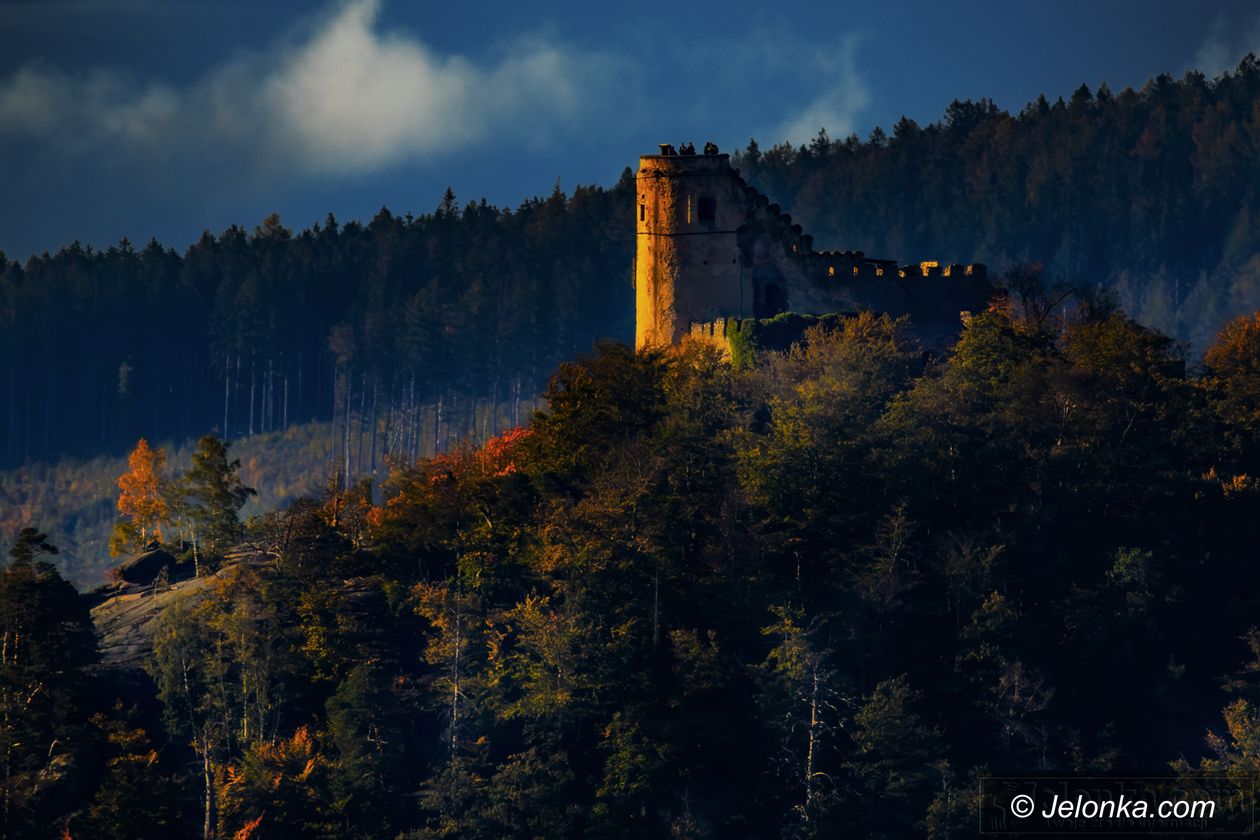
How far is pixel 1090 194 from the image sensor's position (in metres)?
144

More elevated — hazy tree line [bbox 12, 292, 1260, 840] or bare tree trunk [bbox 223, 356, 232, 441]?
bare tree trunk [bbox 223, 356, 232, 441]

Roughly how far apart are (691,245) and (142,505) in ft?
69.6

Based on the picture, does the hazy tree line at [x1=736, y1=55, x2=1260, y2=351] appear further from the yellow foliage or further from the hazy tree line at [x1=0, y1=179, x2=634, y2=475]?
the yellow foliage

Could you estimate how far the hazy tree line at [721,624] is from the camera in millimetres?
69438

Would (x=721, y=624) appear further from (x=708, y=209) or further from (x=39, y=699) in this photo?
(x=39, y=699)

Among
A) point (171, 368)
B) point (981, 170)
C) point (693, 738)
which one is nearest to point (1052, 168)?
point (981, 170)

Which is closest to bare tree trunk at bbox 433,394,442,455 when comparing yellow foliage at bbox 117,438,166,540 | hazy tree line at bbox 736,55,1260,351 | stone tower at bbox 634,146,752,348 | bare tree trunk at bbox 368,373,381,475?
bare tree trunk at bbox 368,373,381,475

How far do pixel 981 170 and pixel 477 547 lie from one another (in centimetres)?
7862

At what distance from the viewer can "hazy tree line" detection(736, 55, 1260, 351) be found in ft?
464

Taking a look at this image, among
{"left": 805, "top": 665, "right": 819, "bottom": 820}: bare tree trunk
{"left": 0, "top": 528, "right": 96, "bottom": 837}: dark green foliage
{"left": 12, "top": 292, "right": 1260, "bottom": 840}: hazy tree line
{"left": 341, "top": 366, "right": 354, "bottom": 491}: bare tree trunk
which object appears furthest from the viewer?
{"left": 341, "top": 366, "right": 354, "bottom": 491}: bare tree trunk

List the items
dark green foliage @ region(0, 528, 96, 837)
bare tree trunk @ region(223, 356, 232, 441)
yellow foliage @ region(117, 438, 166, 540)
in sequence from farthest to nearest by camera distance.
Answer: bare tree trunk @ region(223, 356, 232, 441) < yellow foliage @ region(117, 438, 166, 540) < dark green foliage @ region(0, 528, 96, 837)

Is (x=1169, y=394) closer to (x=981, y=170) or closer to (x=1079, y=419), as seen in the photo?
(x=1079, y=419)

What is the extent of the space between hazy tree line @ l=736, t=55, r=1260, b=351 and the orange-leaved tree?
5471cm

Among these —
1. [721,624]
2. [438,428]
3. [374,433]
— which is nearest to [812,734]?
[721,624]
